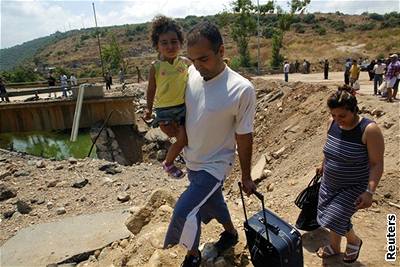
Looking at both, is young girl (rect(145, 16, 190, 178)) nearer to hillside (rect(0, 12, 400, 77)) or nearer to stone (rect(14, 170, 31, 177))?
stone (rect(14, 170, 31, 177))

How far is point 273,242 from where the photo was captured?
7.99 feet

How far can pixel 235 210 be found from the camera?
4.70m

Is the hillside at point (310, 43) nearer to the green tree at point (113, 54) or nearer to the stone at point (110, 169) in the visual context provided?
the green tree at point (113, 54)

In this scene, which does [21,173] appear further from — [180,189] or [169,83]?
[169,83]

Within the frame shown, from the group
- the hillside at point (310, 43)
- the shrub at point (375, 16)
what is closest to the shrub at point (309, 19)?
the hillside at point (310, 43)

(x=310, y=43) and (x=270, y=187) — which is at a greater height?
(x=310, y=43)

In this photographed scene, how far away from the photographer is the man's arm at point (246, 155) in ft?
8.02

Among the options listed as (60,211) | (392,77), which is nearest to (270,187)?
(60,211)

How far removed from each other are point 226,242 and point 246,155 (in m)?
0.98

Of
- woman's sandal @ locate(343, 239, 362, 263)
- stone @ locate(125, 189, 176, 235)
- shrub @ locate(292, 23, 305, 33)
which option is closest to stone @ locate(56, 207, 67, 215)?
stone @ locate(125, 189, 176, 235)

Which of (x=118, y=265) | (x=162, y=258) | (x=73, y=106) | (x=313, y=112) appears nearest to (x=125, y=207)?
(x=118, y=265)

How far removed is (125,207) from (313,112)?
623 centimetres

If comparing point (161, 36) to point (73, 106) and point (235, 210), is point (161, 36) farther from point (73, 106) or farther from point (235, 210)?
point (73, 106)

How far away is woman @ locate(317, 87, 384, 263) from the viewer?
8.87 ft
